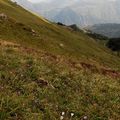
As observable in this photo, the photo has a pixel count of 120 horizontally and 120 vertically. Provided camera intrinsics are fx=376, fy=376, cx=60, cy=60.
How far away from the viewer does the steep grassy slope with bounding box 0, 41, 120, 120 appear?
12008mm

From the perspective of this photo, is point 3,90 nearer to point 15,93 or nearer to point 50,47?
point 15,93

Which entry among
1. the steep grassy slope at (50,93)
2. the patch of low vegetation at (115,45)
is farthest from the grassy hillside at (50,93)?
the patch of low vegetation at (115,45)

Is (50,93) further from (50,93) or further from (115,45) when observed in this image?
(115,45)

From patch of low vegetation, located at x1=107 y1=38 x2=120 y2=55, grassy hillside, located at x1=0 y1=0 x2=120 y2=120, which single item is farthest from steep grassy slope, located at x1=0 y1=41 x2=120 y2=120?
patch of low vegetation, located at x1=107 y1=38 x2=120 y2=55

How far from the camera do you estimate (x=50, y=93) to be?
1403 centimetres

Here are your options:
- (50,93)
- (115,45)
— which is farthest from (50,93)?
(115,45)

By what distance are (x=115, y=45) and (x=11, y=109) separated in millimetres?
139342

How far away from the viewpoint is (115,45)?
14862cm

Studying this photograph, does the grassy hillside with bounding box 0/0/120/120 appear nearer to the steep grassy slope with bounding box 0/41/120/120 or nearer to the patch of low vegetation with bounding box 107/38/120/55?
the steep grassy slope with bounding box 0/41/120/120

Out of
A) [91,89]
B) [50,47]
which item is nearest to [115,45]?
[50,47]

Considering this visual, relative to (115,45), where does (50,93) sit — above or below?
above

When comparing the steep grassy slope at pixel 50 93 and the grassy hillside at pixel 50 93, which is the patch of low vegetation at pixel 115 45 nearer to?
the grassy hillside at pixel 50 93

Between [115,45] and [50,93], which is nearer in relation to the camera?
[50,93]

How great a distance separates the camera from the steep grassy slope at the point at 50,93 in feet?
39.4
